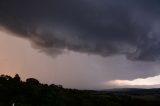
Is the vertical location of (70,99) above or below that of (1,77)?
below

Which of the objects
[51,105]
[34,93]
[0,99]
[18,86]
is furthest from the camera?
[18,86]

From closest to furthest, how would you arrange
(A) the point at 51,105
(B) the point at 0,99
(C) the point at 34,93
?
(A) the point at 51,105 < (B) the point at 0,99 < (C) the point at 34,93

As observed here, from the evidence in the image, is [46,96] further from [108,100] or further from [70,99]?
[108,100]

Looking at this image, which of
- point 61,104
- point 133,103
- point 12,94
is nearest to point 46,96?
point 61,104

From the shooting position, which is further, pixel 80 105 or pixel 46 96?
pixel 80 105

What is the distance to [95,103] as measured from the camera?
149 m

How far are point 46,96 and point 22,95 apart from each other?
12099 millimetres

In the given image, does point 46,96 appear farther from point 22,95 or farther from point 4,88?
point 4,88

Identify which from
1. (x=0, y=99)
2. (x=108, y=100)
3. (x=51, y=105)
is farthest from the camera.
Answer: (x=108, y=100)

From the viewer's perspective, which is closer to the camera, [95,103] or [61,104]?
[61,104]

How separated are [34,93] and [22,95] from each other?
16.0ft

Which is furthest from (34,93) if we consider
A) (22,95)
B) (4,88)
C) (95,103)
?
(95,103)

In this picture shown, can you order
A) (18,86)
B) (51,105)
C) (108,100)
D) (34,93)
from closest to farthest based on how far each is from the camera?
(51,105) < (34,93) < (18,86) < (108,100)

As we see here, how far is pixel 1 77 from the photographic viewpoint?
158 m
